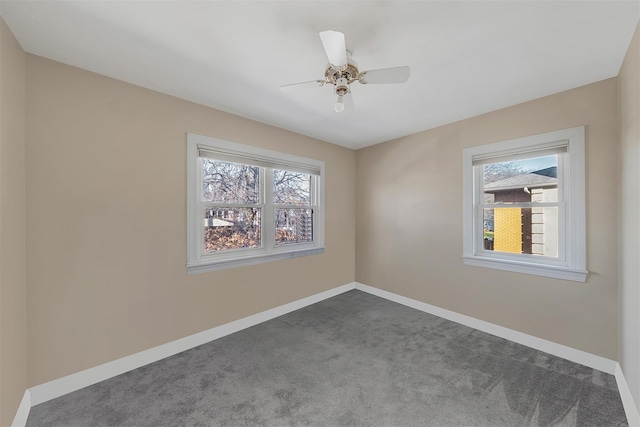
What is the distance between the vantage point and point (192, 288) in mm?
2518

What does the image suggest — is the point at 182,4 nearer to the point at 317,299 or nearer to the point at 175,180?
the point at 175,180

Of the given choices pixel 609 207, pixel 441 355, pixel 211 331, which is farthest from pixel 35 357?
pixel 609 207

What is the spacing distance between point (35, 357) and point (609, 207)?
4.60 m

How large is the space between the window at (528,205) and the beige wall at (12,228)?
388 cm

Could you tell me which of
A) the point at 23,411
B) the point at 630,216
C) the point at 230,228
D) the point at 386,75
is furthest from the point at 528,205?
the point at 23,411

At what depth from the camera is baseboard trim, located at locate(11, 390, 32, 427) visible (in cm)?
153

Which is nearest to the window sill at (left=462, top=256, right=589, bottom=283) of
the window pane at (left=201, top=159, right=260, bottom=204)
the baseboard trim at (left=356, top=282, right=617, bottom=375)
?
the baseboard trim at (left=356, top=282, right=617, bottom=375)

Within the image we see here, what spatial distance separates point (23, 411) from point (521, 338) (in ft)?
13.4

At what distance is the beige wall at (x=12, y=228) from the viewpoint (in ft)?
4.63

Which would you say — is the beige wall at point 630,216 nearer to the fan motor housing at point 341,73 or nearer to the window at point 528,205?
the window at point 528,205

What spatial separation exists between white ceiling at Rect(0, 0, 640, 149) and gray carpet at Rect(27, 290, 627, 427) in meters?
2.46

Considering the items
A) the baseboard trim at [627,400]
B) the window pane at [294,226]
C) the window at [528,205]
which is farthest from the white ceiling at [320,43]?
the baseboard trim at [627,400]

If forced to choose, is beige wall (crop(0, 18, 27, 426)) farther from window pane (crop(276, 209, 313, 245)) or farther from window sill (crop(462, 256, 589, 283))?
window sill (crop(462, 256, 589, 283))

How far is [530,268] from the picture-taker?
2496mm
